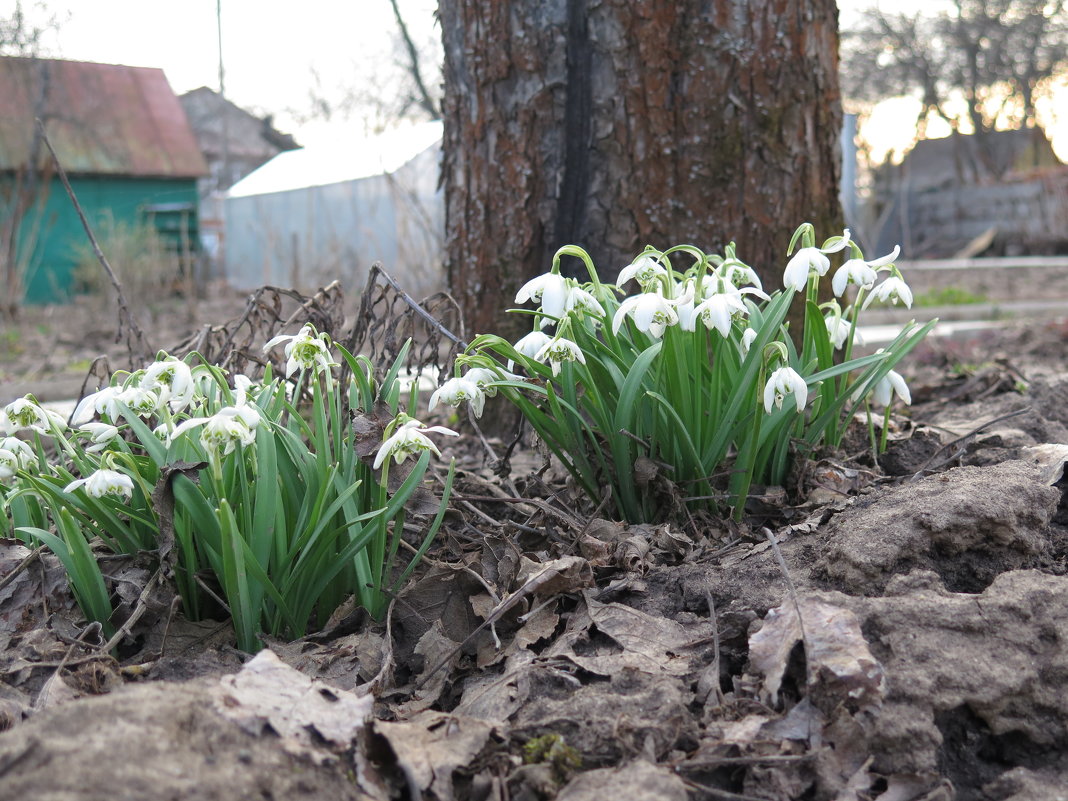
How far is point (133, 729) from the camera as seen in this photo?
114 centimetres

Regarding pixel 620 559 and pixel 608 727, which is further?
pixel 620 559

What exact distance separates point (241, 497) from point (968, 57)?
1324 inches

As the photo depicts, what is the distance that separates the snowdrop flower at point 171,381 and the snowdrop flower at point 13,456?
1.12 ft

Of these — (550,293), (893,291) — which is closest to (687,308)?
(550,293)

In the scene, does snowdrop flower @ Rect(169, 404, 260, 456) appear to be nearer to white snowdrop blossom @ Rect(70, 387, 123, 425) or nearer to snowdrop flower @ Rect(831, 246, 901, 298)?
white snowdrop blossom @ Rect(70, 387, 123, 425)

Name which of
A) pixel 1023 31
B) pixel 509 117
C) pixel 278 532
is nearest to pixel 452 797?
pixel 278 532

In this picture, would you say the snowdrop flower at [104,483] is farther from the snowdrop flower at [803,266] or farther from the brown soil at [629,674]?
the snowdrop flower at [803,266]

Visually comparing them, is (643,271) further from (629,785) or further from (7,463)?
(7,463)

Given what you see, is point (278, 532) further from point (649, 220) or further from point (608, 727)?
point (649, 220)

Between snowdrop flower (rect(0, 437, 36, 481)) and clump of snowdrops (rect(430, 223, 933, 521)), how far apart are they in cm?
91

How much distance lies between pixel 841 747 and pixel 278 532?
3.55 feet

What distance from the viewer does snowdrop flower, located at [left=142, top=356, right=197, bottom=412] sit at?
1871 millimetres

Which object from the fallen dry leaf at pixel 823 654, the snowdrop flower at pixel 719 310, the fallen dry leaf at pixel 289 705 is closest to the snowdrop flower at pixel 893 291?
the snowdrop flower at pixel 719 310

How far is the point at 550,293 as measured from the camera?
213 centimetres
